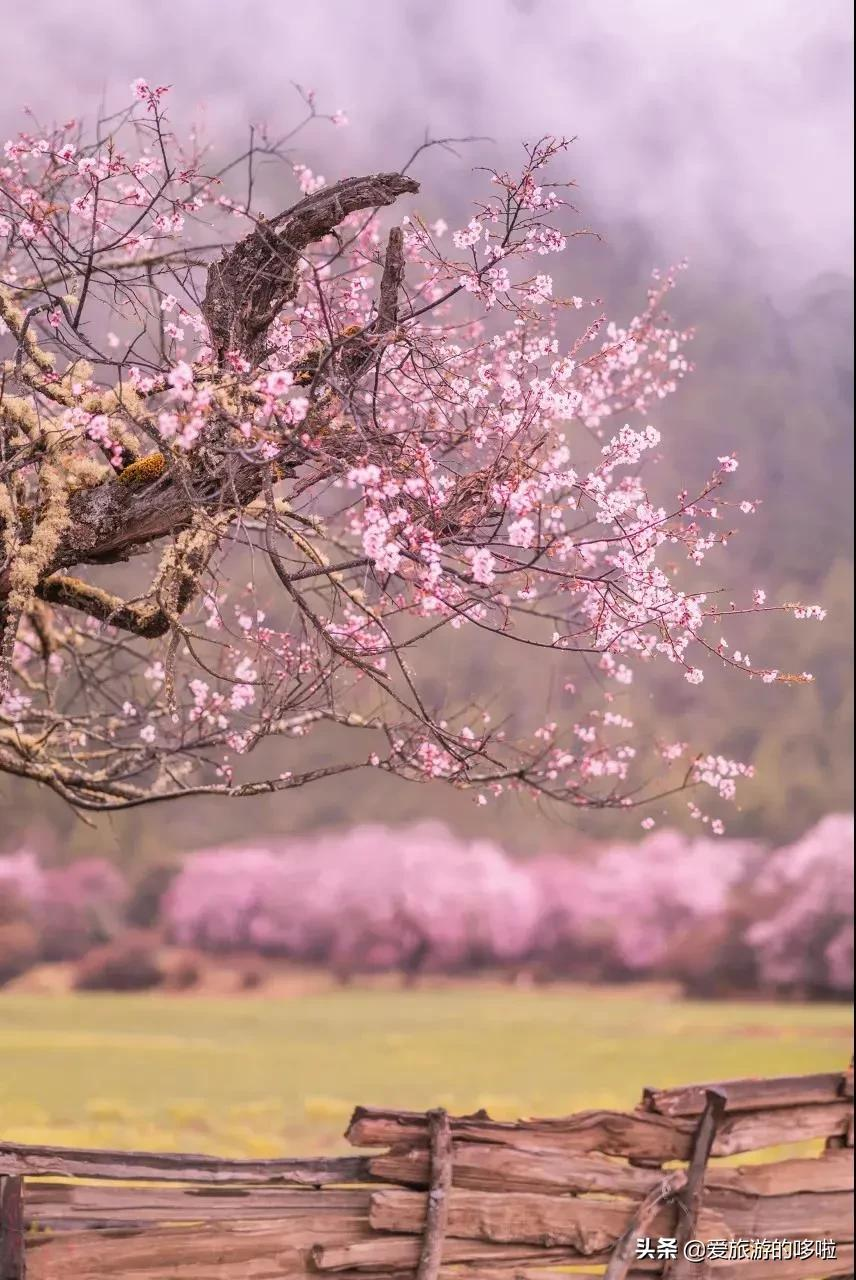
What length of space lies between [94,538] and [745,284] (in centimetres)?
917

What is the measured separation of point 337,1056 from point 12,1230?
5.35 meters

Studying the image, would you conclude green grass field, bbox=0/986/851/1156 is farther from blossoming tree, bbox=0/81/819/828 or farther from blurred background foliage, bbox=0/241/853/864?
blossoming tree, bbox=0/81/819/828

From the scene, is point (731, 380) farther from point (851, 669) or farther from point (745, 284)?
point (851, 669)

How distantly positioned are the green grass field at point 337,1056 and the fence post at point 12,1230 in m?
3.77

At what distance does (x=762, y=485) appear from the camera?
11.4 meters

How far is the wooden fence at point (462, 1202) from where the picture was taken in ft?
14.1

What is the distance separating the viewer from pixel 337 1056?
9.31 metres

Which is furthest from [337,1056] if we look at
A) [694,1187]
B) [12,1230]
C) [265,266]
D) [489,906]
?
[265,266]

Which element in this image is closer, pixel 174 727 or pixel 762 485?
pixel 174 727

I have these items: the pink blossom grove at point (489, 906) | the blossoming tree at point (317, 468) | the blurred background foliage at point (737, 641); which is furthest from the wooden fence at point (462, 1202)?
the pink blossom grove at point (489, 906)

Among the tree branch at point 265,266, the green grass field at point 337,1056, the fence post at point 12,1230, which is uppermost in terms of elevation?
the tree branch at point 265,266

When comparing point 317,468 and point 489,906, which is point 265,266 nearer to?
point 317,468

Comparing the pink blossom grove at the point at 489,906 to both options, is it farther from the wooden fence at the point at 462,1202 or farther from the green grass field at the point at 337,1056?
the wooden fence at the point at 462,1202

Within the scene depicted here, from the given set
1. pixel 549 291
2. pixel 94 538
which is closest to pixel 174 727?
pixel 94 538
